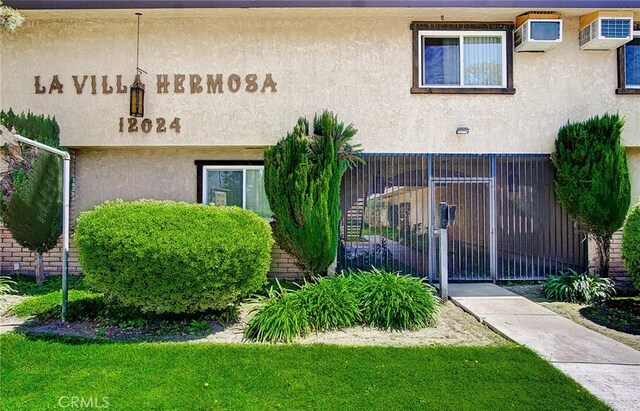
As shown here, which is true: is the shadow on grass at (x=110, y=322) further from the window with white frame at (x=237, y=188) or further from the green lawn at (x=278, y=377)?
the window with white frame at (x=237, y=188)

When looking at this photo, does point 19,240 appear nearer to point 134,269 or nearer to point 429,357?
point 134,269

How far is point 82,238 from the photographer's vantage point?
5.11m

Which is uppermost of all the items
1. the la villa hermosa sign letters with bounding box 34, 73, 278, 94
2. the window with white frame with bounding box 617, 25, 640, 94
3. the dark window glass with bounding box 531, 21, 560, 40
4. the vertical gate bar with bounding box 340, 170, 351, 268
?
the dark window glass with bounding box 531, 21, 560, 40

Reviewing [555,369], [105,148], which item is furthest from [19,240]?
[555,369]

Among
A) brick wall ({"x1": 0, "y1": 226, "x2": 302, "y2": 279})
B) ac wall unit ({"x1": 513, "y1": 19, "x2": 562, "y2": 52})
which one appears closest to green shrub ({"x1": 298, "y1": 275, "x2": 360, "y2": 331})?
brick wall ({"x1": 0, "y1": 226, "x2": 302, "y2": 279})

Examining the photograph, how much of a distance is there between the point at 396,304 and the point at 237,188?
445 cm

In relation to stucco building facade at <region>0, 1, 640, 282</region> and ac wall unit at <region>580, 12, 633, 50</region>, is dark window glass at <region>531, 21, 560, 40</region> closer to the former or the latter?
stucco building facade at <region>0, 1, 640, 282</region>

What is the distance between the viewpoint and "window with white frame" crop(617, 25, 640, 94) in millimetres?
8086

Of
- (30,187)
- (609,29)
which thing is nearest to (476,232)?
(609,29)

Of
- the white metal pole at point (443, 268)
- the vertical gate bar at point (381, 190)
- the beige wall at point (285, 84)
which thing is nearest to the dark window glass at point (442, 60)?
the beige wall at point (285, 84)

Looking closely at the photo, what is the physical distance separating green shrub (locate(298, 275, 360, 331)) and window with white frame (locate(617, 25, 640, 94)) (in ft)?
24.1

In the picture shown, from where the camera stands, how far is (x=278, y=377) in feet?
13.2

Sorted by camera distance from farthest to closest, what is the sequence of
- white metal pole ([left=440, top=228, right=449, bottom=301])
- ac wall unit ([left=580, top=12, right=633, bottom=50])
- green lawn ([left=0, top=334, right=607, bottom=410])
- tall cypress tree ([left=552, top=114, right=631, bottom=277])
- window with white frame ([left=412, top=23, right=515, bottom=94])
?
window with white frame ([left=412, top=23, right=515, bottom=94])
ac wall unit ([left=580, top=12, right=633, bottom=50])
tall cypress tree ([left=552, top=114, right=631, bottom=277])
white metal pole ([left=440, top=228, right=449, bottom=301])
green lawn ([left=0, top=334, right=607, bottom=410])

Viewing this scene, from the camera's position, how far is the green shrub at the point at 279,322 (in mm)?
5023
